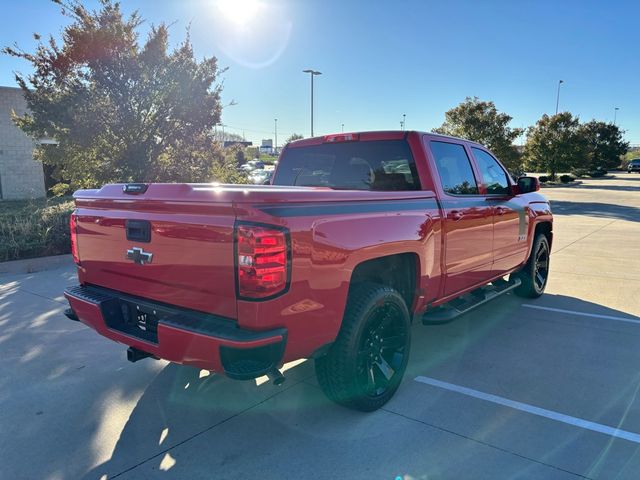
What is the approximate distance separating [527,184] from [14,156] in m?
19.7

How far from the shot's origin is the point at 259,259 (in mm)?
2336

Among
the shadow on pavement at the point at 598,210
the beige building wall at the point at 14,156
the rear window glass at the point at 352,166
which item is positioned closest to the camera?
the rear window glass at the point at 352,166

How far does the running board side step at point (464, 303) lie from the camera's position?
381 cm

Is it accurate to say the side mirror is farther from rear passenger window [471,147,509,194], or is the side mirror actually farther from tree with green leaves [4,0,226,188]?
tree with green leaves [4,0,226,188]

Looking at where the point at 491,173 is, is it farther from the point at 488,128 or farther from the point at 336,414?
the point at 488,128

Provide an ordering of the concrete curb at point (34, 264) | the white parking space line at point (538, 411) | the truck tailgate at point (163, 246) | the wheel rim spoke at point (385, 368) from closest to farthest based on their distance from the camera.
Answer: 1. the truck tailgate at point (163, 246)
2. the white parking space line at point (538, 411)
3. the wheel rim spoke at point (385, 368)
4. the concrete curb at point (34, 264)

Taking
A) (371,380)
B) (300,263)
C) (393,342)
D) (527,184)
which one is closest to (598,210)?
(527,184)

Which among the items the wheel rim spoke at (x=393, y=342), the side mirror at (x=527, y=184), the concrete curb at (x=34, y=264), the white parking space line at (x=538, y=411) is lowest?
the white parking space line at (x=538, y=411)

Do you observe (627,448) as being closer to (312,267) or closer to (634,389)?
(634,389)

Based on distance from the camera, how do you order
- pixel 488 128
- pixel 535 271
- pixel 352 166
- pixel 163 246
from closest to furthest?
pixel 163 246, pixel 352 166, pixel 535 271, pixel 488 128

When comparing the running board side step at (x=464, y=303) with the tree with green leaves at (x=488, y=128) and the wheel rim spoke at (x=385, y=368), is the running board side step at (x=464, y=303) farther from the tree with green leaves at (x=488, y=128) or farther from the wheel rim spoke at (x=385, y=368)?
the tree with green leaves at (x=488, y=128)

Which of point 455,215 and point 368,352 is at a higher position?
point 455,215

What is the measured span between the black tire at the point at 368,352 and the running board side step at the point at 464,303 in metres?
0.50

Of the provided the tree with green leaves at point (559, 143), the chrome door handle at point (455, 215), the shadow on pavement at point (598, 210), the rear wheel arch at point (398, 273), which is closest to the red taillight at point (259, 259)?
the rear wheel arch at point (398, 273)
